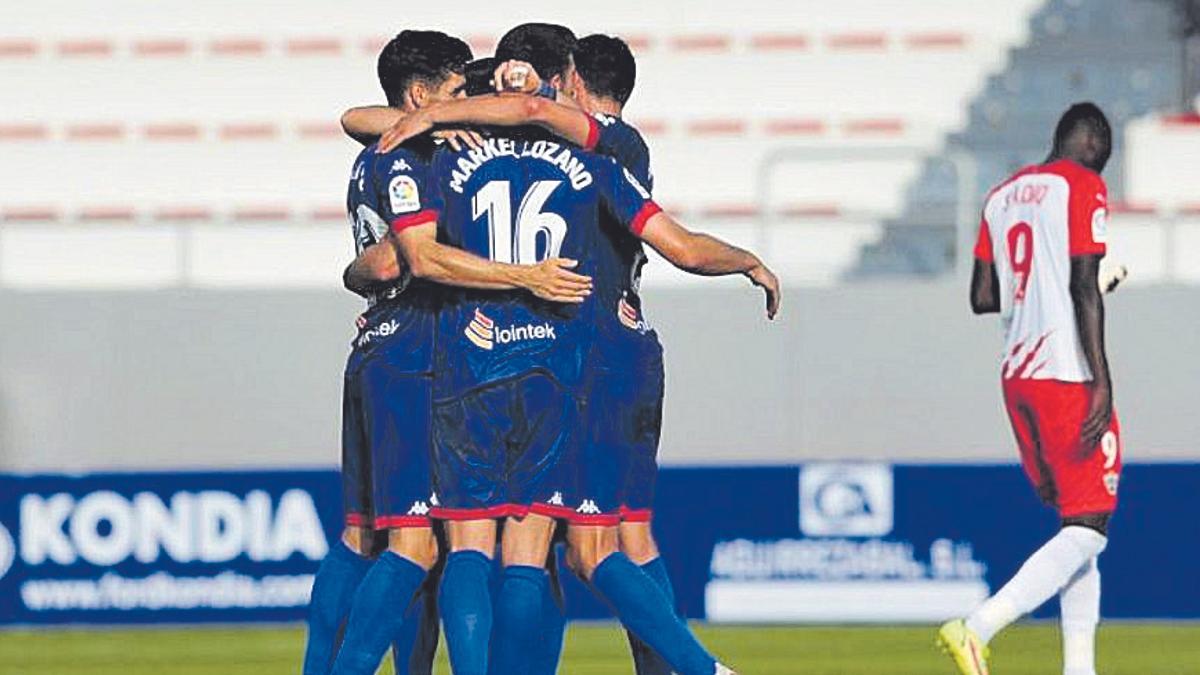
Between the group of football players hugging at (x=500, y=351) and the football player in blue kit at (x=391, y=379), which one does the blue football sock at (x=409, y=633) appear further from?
the group of football players hugging at (x=500, y=351)

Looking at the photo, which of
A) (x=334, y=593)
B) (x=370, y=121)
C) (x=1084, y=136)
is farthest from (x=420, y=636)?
(x=1084, y=136)

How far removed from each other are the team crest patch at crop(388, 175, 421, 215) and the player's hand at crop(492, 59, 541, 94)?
1.06 feet

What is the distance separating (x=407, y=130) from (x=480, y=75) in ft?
1.65

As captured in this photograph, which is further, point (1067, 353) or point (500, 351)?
point (1067, 353)

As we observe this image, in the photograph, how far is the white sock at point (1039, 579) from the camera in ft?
28.2

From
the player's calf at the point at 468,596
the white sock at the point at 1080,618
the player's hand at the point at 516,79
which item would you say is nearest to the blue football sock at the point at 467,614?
the player's calf at the point at 468,596

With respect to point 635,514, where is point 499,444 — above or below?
above

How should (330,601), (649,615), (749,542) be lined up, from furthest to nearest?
(749,542) → (330,601) → (649,615)

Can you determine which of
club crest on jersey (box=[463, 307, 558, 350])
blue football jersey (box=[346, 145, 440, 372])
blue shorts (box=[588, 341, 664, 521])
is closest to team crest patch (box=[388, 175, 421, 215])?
blue football jersey (box=[346, 145, 440, 372])

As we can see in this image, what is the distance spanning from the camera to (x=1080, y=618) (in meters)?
8.79

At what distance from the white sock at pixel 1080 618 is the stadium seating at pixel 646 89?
7690 millimetres

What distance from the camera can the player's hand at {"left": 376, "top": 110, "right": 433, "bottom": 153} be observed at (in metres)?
7.04

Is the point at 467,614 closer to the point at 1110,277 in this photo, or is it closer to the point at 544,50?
the point at 544,50

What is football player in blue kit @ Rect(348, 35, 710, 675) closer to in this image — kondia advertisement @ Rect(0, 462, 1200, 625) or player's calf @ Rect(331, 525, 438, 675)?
player's calf @ Rect(331, 525, 438, 675)
